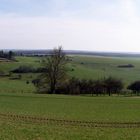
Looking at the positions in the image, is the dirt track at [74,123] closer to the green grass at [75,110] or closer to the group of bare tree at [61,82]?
the green grass at [75,110]

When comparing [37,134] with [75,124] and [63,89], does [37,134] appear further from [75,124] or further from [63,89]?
[63,89]

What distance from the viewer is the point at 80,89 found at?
259ft

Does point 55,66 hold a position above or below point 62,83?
above

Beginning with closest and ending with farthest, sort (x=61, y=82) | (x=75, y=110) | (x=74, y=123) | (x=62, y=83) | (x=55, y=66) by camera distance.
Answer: (x=74, y=123) < (x=75, y=110) < (x=55, y=66) < (x=61, y=82) < (x=62, y=83)

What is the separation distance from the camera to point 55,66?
73.0 meters

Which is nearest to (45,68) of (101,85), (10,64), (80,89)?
(80,89)

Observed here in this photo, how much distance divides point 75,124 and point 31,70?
306 feet

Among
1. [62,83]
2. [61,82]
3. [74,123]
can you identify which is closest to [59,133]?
[74,123]

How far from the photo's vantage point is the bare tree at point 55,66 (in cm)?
7312

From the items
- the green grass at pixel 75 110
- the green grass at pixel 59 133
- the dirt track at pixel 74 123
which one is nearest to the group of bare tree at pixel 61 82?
the green grass at pixel 75 110

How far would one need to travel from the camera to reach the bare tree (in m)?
73.1

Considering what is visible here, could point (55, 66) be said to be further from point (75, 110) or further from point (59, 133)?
point (59, 133)

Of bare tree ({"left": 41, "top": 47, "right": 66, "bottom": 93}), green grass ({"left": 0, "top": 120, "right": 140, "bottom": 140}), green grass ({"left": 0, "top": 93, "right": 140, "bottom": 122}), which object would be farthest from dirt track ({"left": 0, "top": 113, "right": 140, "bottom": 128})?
bare tree ({"left": 41, "top": 47, "right": 66, "bottom": 93})

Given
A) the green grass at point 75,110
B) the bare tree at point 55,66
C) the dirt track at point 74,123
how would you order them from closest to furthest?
the dirt track at point 74,123
the green grass at point 75,110
the bare tree at point 55,66
